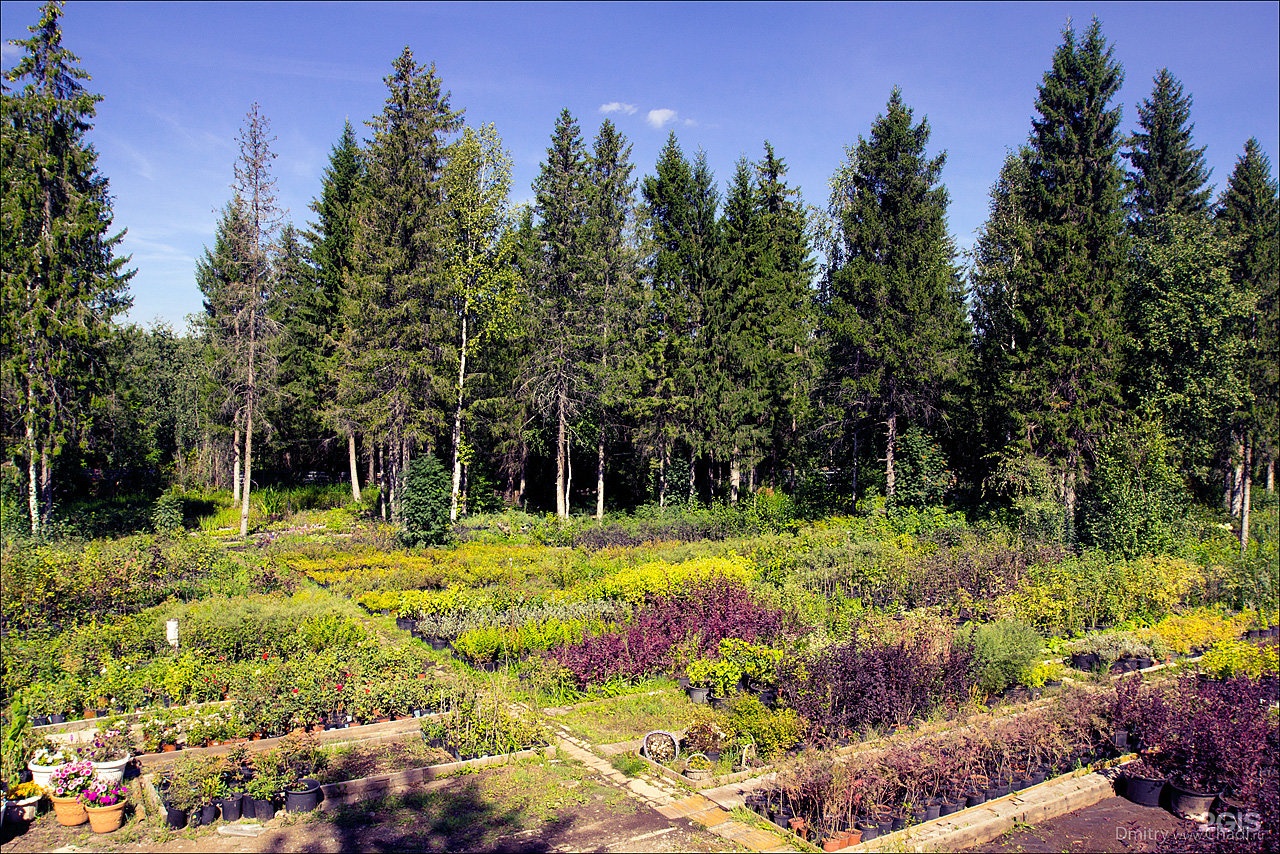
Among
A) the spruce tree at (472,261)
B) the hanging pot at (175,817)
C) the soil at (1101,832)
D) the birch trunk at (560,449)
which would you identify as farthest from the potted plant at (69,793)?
the birch trunk at (560,449)

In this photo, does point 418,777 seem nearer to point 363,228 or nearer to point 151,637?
point 151,637

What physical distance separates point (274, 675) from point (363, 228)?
21188mm

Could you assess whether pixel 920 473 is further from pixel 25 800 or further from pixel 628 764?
pixel 25 800

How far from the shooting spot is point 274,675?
835 cm

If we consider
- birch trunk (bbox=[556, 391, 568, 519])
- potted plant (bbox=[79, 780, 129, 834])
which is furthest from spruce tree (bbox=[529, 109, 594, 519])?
potted plant (bbox=[79, 780, 129, 834])

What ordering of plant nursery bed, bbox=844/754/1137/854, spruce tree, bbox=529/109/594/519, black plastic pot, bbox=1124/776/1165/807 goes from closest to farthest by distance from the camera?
plant nursery bed, bbox=844/754/1137/854, black plastic pot, bbox=1124/776/1165/807, spruce tree, bbox=529/109/594/519

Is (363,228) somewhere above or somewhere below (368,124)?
below

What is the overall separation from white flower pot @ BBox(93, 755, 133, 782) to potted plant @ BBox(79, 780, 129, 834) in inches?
7.7

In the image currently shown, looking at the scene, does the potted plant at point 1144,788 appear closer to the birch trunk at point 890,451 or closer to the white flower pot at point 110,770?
the white flower pot at point 110,770

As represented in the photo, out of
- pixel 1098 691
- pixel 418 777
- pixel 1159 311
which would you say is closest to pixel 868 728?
pixel 1098 691

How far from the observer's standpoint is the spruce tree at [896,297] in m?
23.2

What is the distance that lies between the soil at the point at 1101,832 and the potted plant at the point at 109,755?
6.99 m

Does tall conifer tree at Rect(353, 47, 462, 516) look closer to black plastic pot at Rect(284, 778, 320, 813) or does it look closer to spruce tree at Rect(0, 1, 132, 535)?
spruce tree at Rect(0, 1, 132, 535)

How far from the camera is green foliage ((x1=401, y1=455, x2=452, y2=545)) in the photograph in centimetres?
2055
